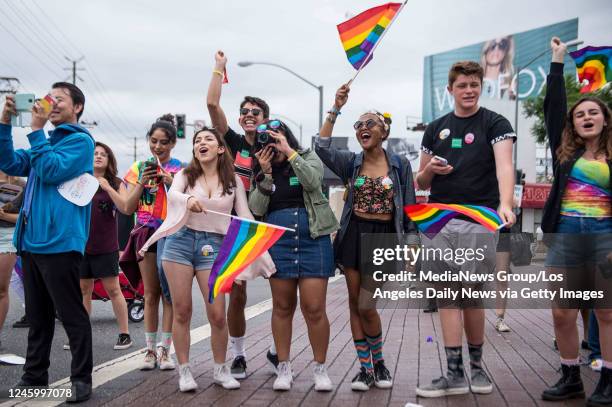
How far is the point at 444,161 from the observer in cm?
495

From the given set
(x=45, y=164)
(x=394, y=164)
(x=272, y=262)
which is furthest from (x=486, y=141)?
(x=45, y=164)

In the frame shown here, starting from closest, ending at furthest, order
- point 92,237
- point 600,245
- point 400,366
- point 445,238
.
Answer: point 600,245, point 445,238, point 400,366, point 92,237

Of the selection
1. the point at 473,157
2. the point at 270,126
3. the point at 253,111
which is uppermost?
the point at 253,111

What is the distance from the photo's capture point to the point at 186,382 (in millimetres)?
5109

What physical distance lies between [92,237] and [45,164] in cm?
249

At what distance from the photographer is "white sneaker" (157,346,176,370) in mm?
5953

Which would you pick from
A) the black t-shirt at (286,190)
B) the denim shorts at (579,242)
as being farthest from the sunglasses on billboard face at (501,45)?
the denim shorts at (579,242)

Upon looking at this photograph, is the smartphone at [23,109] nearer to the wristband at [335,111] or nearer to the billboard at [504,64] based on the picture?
the wristband at [335,111]

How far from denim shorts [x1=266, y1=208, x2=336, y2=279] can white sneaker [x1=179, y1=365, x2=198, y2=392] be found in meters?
0.95

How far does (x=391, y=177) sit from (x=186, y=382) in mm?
2147

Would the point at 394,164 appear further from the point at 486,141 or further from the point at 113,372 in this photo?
the point at 113,372

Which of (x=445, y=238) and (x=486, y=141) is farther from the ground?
(x=486, y=141)

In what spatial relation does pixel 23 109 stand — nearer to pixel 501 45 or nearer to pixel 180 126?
pixel 180 126

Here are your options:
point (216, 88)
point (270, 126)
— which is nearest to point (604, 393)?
point (270, 126)
